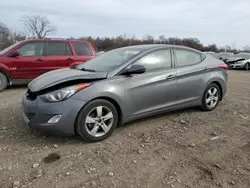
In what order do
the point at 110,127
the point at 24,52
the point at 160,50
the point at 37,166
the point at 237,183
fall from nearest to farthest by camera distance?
the point at 237,183, the point at 37,166, the point at 110,127, the point at 160,50, the point at 24,52

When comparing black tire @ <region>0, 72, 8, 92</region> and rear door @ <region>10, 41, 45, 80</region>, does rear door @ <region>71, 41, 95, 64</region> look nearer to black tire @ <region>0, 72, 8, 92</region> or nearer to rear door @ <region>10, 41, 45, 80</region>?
rear door @ <region>10, 41, 45, 80</region>

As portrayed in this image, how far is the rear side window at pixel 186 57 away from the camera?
14.3 feet

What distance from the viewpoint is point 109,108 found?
345cm

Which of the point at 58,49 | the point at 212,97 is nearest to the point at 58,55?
the point at 58,49

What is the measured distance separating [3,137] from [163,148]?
2424 millimetres

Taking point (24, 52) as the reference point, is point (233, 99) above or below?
below

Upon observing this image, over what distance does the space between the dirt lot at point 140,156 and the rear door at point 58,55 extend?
349 centimetres

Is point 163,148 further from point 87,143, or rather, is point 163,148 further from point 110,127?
point 87,143

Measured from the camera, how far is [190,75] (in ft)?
14.4

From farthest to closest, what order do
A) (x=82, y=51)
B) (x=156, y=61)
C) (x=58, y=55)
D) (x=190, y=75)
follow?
(x=82, y=51), (x=58, y=55), (x=190, y=75), (x=156, y=61)

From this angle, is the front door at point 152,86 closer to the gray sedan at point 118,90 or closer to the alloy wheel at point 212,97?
the gray sedan at point 118,90

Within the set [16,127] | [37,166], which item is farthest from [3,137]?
[37,166]

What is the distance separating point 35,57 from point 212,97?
5475 mm

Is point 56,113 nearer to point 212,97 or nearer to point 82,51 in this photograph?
point 212,97
